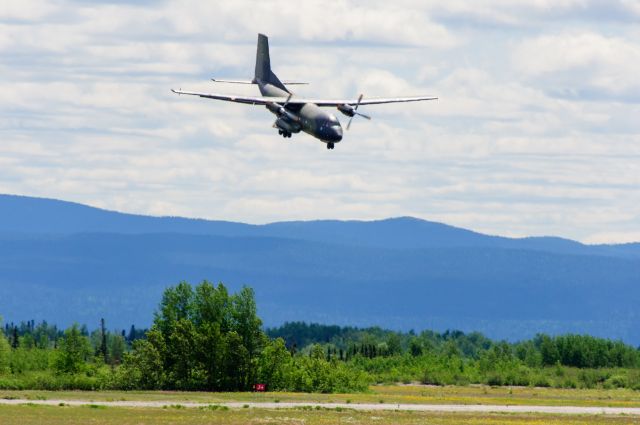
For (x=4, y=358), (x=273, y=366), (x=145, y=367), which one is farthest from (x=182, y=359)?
(x=4, y=358)

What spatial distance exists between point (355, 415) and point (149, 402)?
46.4 feet

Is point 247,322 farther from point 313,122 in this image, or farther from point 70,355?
point 313,122

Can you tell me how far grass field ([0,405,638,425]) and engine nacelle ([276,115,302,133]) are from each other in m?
23.6

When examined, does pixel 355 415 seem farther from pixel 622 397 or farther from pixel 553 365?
pixel 553 365


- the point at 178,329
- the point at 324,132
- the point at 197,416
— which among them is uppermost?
the point at 324,132

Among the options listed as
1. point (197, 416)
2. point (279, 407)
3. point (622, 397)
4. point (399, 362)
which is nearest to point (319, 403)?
point (279, 407)

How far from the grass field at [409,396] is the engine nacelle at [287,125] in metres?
18.4

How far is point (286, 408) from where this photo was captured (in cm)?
9044

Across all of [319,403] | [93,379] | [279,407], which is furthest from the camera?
[93,379]

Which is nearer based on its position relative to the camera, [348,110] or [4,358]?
[348,110]

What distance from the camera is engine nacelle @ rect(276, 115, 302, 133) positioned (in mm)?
105238

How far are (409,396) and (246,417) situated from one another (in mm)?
35178

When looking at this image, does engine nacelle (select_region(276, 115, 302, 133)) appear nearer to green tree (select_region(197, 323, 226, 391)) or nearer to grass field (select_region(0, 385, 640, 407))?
grass field (select_region(0, 385, 640, 407))

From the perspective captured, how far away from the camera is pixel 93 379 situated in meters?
114
